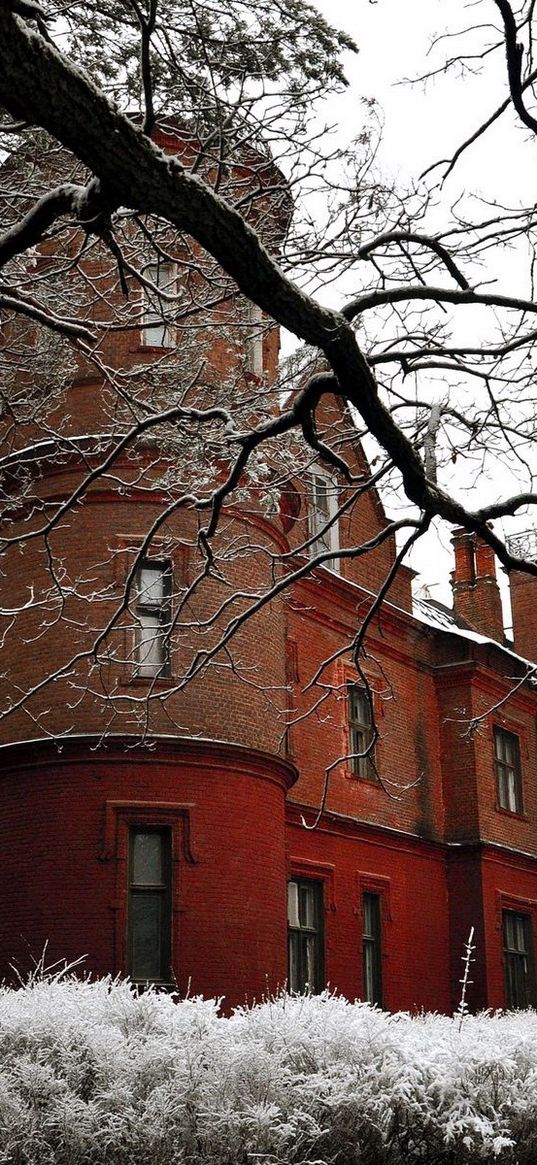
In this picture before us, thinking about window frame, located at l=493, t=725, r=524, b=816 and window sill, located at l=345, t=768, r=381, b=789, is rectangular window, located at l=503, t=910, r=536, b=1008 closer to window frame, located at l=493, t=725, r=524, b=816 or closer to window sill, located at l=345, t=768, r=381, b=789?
window frame, located at l=493, t=725, r=524, b=816

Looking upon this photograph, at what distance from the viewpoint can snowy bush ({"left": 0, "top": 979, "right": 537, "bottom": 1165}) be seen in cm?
739

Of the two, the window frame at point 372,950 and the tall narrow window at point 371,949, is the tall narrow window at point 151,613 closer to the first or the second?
the window frame at point 372,950

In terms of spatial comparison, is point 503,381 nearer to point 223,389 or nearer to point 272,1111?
point 223,389

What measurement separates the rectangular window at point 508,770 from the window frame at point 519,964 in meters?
2.15

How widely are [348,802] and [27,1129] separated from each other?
14.5 metres

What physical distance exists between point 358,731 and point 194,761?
270 inches

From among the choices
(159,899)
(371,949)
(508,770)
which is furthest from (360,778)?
(159,899)

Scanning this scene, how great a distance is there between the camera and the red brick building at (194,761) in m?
15.8

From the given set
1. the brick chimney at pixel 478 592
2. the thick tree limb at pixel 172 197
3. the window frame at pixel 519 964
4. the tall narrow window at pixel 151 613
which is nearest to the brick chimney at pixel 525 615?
the brick chimney at pixel 478 592

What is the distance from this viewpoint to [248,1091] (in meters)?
7.54

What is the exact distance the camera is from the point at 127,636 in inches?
668

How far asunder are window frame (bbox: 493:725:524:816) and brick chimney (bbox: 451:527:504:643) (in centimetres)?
327

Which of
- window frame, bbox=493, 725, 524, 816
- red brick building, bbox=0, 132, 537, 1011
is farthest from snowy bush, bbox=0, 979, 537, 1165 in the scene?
window frame, bbox=493, 725, 524, 816

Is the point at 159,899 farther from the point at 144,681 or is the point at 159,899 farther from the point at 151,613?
the point at 151,613
